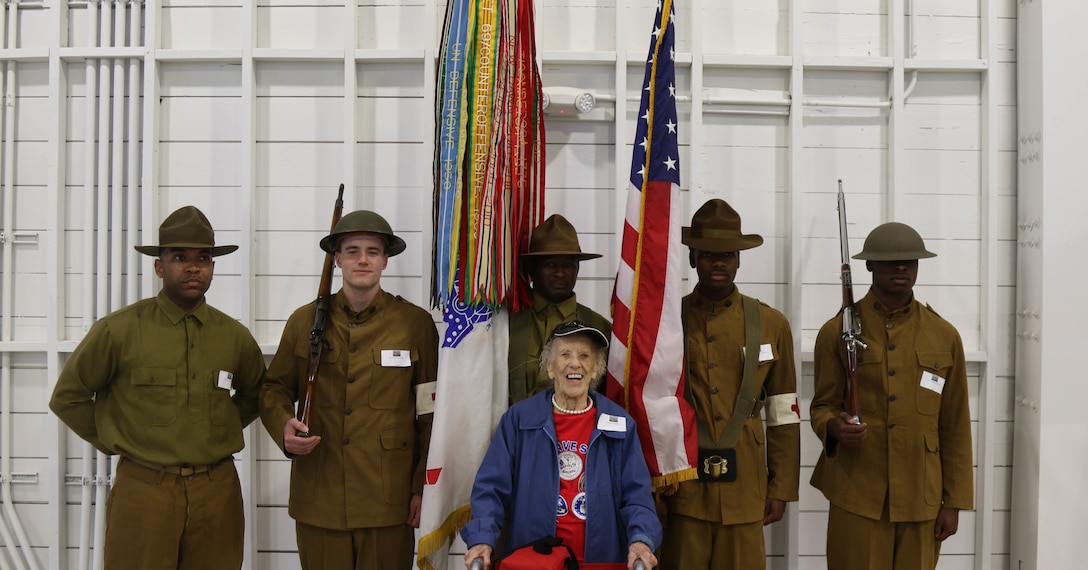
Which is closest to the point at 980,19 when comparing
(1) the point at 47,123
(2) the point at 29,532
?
(1) the point at 47,123

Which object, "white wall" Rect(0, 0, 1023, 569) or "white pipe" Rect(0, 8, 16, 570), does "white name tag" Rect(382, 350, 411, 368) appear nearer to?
"white wall" Rect(0, 0, 1023, 569)

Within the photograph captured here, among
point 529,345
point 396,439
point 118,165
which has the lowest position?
point 396,439

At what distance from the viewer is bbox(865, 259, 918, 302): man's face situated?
2.95 m

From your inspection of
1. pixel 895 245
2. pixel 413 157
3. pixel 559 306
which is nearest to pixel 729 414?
pixel 559 306

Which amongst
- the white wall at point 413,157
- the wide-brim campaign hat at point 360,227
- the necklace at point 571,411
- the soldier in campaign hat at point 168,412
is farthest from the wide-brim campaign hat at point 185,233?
the necklace at point 571,411

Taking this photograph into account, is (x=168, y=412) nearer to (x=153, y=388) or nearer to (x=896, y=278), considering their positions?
(x=153, y=388)

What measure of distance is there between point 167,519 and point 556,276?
1681mm

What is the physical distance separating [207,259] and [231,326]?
0.93 ft

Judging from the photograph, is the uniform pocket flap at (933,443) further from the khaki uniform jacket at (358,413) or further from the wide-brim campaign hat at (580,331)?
the khaki uniform jacket at (358,413)

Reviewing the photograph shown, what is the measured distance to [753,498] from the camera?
284cm

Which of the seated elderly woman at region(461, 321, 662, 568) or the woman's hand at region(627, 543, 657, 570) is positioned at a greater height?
the seated elderly woman at region(461, 321, 662, 568)

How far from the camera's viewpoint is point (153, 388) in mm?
2826

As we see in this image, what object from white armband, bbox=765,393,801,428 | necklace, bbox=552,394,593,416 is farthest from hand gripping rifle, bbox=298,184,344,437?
white armband, bbox=765,393,801,428

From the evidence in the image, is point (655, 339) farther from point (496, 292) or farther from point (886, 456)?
point (886, 456)
